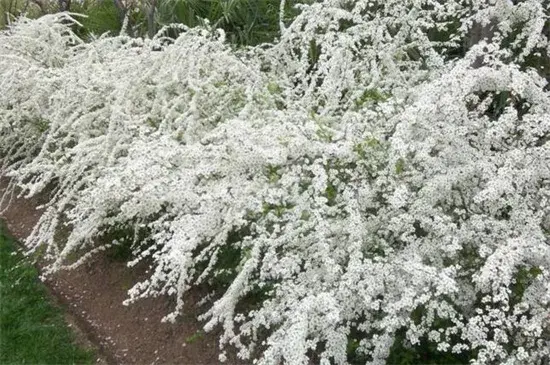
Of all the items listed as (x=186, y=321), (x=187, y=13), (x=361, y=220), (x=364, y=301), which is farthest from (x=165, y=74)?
(x=187, y=13)

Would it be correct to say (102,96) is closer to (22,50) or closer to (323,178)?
(22,50)

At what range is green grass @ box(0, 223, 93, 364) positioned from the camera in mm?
3641

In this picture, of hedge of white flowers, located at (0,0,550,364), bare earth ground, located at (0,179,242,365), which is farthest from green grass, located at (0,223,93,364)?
hedge of white flowers, located at (0,0,550,364)

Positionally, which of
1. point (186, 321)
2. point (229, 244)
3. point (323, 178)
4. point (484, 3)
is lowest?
point (186, 321)

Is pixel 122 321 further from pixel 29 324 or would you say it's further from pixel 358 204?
pixel 358 204

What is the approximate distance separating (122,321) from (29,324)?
54cm

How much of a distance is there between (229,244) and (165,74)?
1.26 metres

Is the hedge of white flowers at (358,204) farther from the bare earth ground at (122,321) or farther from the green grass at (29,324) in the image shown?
the green grass at (29,324)

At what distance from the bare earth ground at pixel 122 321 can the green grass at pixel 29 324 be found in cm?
8

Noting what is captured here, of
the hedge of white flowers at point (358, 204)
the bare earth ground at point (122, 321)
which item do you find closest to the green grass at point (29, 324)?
the bare earth ground at point (122, 321)

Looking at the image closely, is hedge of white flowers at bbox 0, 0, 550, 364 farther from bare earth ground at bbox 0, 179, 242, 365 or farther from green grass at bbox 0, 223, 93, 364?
green grass at bbox 0, 223, 93, 364

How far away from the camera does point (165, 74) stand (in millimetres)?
4336

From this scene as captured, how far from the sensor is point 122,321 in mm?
3809

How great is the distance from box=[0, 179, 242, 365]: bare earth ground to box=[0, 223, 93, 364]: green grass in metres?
0.08
